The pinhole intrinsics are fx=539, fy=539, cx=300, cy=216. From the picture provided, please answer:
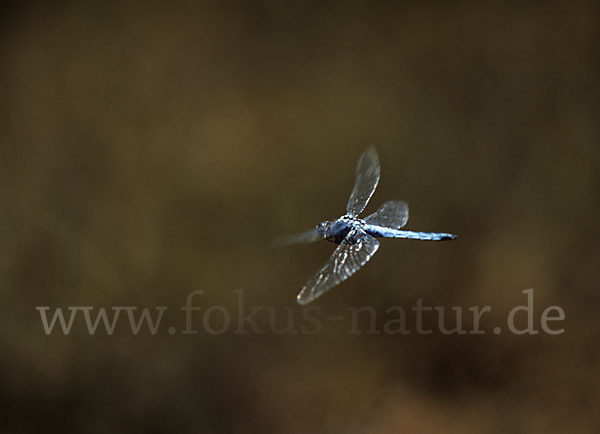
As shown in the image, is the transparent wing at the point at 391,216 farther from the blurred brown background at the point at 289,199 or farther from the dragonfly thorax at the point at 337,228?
the blurred brown background at the point at 289,199

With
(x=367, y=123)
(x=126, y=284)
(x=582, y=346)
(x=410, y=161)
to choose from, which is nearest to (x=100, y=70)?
(x=126, y=284)

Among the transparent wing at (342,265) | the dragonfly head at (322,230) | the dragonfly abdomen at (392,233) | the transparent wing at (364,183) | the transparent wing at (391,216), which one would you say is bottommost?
the transparent wing at (342,265)

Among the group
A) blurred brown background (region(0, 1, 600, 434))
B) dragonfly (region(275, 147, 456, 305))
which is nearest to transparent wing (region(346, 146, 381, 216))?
dragonfly (region(275, 147, 456, 305))

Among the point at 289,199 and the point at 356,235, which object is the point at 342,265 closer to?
the point at 356,235

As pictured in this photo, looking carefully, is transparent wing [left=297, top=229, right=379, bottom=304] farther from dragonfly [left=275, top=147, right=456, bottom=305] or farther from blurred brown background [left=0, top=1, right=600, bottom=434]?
blurred brown background [left=0, top=1, right=600, bottom=434]

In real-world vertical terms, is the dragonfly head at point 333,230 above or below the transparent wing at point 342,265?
above

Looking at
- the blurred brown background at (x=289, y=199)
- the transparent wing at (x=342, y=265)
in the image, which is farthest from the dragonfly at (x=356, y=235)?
the blurred brown background at (x=289, y=199)
